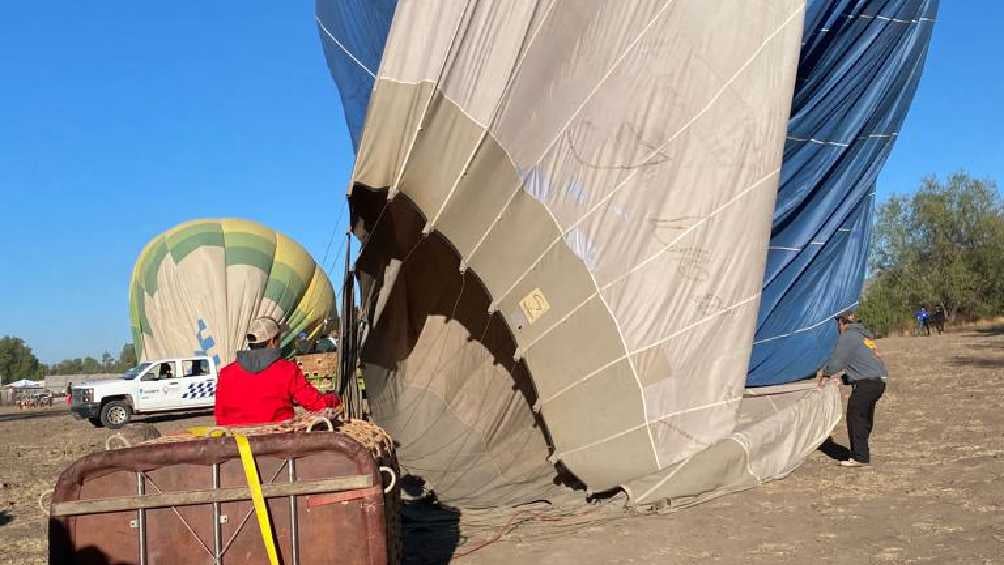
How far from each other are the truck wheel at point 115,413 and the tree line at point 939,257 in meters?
33.1

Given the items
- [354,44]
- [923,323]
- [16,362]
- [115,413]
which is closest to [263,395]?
[354,44]

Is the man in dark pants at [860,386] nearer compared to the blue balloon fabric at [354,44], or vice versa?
the blue balloon fabric at [354,44]

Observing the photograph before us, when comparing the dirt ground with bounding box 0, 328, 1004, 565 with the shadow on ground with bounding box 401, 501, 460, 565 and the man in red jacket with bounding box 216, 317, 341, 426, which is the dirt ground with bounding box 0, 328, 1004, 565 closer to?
the shadow on ground with bounding box 401, 501, 460, 565

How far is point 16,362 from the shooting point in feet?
286

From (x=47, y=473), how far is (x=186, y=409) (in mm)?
10079

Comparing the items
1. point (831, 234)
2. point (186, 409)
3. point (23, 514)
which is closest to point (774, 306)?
point (831, 234)

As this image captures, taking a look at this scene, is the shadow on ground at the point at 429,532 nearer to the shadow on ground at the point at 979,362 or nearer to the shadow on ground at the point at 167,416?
the shadow on ground at the point at 979,362

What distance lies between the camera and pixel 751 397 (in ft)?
26.4

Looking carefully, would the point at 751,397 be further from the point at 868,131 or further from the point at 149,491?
the point at 149,491

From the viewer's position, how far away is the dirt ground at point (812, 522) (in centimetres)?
523

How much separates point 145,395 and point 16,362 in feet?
248

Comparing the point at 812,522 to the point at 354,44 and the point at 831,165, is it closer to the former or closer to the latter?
the point at 831,165

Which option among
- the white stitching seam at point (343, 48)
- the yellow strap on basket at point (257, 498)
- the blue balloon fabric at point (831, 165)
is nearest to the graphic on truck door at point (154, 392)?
the white stitching seam at point (343, 48)

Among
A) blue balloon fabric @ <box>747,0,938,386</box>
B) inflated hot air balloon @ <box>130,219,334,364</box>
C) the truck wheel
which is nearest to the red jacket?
blue balloon fabric @ <box>747,0,938,386</box>
